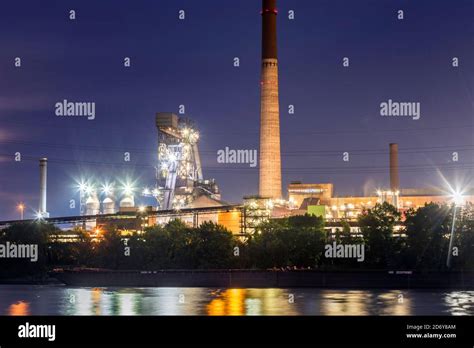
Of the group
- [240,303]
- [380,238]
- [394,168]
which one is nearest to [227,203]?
[394,168]

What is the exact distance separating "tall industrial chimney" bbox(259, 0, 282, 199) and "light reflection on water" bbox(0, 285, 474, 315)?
3325 cm

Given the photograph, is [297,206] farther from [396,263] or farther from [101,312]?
[101,312]

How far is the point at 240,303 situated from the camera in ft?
239

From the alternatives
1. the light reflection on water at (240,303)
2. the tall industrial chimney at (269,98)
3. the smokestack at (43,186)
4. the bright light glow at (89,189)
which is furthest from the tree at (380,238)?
the bright light glow at (89,189)

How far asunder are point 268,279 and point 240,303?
Result: 30.6 m

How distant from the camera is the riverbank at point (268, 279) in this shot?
97.3 metres

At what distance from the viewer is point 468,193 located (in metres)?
152

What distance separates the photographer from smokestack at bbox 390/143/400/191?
14075cm

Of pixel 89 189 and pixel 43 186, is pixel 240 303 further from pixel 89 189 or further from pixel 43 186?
pixel 89 189

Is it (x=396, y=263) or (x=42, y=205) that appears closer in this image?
(x=396, y=263)

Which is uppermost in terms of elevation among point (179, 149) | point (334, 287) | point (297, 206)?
point (179, 149)

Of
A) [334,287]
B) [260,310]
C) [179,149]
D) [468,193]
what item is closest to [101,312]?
[260,310]

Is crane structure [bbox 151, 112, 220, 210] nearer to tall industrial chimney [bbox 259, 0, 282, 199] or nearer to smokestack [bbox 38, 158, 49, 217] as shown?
smokestack [bbox 38, 158, 49, 217]
